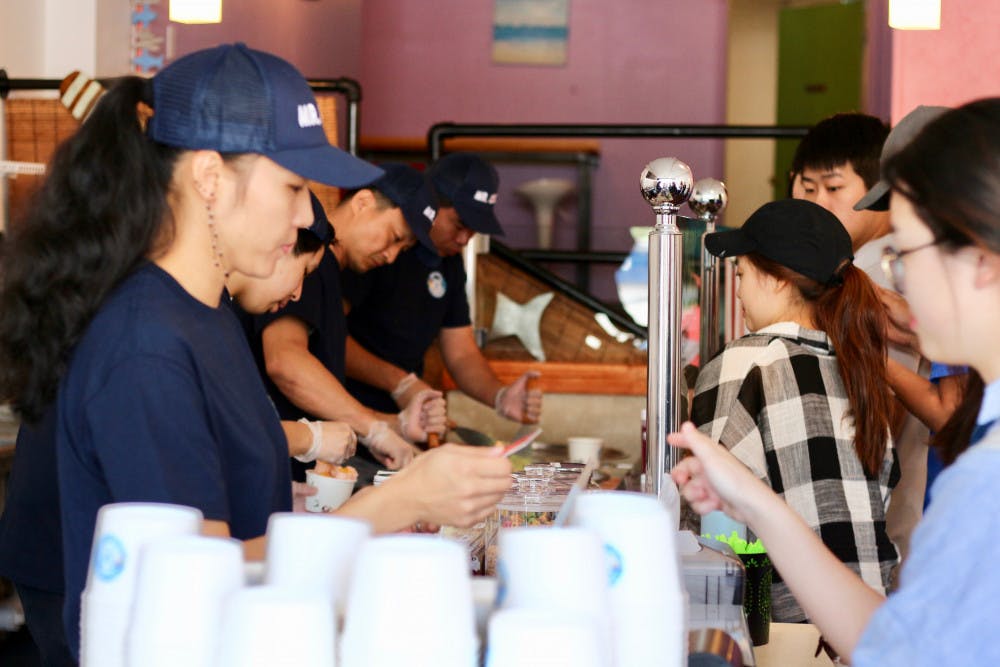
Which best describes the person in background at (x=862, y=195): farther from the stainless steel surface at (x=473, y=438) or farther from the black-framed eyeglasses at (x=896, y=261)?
the black-framed eyeglasses at (x=896, y=261)

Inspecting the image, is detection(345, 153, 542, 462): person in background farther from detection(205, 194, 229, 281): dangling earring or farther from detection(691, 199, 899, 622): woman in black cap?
detection(205, 194, 229, 281): dangling earring

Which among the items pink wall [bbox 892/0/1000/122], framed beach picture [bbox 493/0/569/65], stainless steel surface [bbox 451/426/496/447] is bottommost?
stainless steel surface [bbox 451/426/496/447]

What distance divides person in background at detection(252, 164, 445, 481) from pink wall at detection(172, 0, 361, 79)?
288 cm

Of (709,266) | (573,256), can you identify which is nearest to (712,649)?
(709,266)

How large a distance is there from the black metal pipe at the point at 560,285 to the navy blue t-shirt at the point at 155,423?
3.71 m

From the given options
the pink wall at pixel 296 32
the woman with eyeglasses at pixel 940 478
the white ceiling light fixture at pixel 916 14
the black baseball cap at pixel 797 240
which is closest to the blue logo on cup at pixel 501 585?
the woman with eyeglasses at pixel 940 478

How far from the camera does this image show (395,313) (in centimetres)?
392

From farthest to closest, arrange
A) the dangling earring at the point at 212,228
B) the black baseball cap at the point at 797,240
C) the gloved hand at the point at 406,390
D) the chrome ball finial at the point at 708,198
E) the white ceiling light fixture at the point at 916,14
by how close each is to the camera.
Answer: the white ceiling light fixture at the point at 916,14, the gloved hand at the point at 406,390, the chrome ball finial at the point at 708,198, the black baseball cap at the point at 797,240, the dangling earring at the point at 212,228

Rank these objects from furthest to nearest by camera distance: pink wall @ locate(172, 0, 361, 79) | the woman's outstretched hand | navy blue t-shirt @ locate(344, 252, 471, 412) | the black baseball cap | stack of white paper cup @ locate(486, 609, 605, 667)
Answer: pink wall @ locate(172, 0, 361, 79)
navy blue t-shirt @ locate(344, 252, 471, 412)
the black baseball cap
the woman's outstretched hand
stack of white paper cup @ locate(486, 609, 605, 667)

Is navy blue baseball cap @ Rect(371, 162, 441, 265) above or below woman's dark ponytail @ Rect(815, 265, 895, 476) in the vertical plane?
above

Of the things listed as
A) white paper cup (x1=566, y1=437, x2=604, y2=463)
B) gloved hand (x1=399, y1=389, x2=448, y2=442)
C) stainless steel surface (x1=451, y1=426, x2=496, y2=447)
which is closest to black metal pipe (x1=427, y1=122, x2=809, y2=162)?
stainless steel surface (x1=451, y1=426, x2=496, y2=447)

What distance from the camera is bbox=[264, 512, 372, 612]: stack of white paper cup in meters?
1.05

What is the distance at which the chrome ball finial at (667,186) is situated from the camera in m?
1.71

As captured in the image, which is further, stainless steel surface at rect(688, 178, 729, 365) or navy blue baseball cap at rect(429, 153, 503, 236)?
navy blue baseball cap at rect(429, 153, 503, 236)
